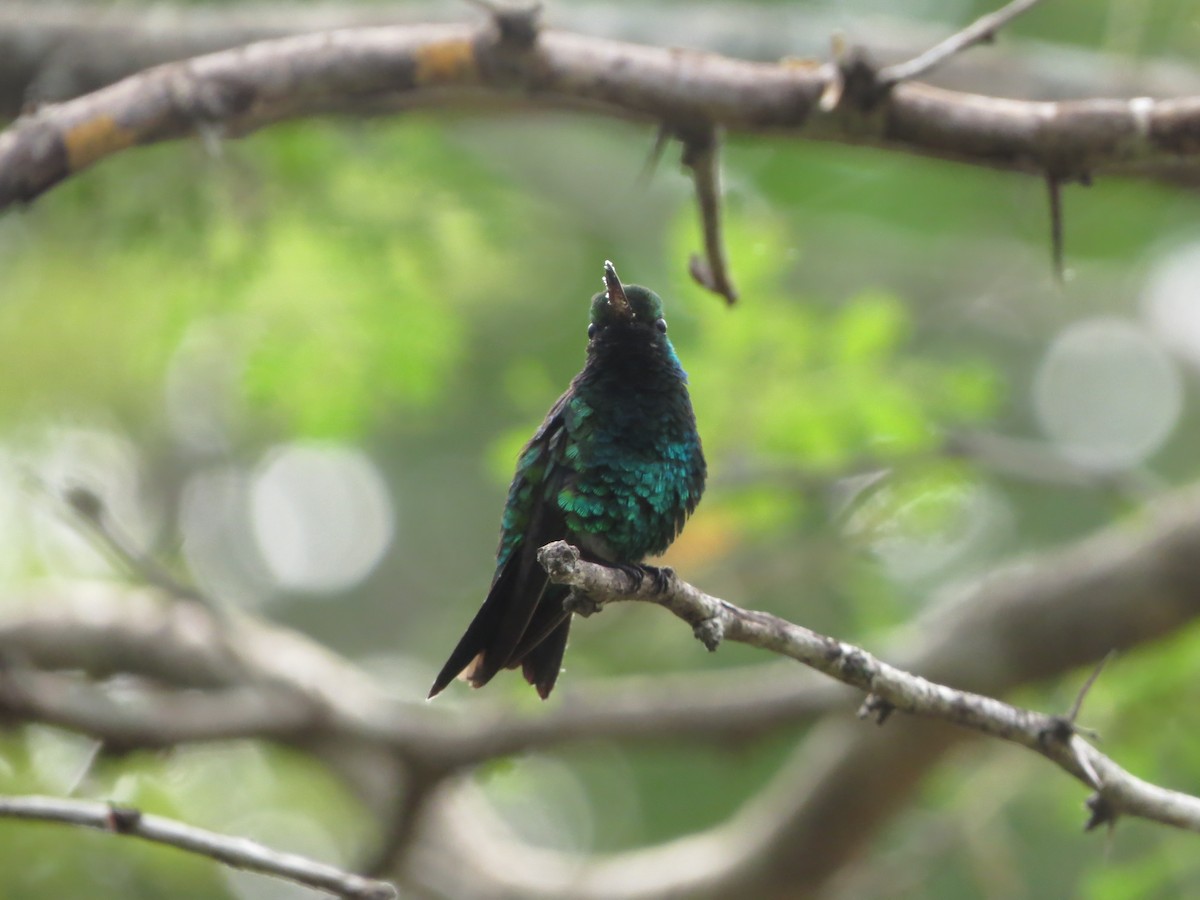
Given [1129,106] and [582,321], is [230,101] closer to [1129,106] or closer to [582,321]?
[1129,106]

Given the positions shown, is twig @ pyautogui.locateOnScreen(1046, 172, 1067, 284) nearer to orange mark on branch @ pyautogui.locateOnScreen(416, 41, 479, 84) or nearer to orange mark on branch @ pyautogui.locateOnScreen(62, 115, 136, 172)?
orange mark on branch @ pyautogui.locateOnScreen(416, 41, 479, 84)

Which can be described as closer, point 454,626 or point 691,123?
point 691,123

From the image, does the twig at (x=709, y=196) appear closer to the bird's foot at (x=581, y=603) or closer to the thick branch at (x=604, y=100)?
the thick branch at (x=604, y=100)

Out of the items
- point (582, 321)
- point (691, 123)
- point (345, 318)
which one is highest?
point (691, 123)

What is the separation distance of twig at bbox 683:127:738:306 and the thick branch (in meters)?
0.06

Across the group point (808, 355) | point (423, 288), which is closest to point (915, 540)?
point (808, 355)

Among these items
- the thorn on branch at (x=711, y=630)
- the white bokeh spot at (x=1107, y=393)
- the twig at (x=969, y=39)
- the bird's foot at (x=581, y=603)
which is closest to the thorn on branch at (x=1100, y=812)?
the thorn on branch at (x=711, y=630)

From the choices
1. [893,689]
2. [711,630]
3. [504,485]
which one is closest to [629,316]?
[711,630]

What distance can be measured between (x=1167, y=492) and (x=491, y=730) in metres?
4.06

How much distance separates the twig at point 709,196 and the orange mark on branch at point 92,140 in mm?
1718

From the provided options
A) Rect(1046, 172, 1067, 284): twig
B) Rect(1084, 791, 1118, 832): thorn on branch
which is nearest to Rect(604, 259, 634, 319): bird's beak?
Rect(1046, 172, 1067, 284): twig

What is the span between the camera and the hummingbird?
155 inches

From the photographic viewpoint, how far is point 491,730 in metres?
7.60

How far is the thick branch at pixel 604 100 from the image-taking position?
414cm
